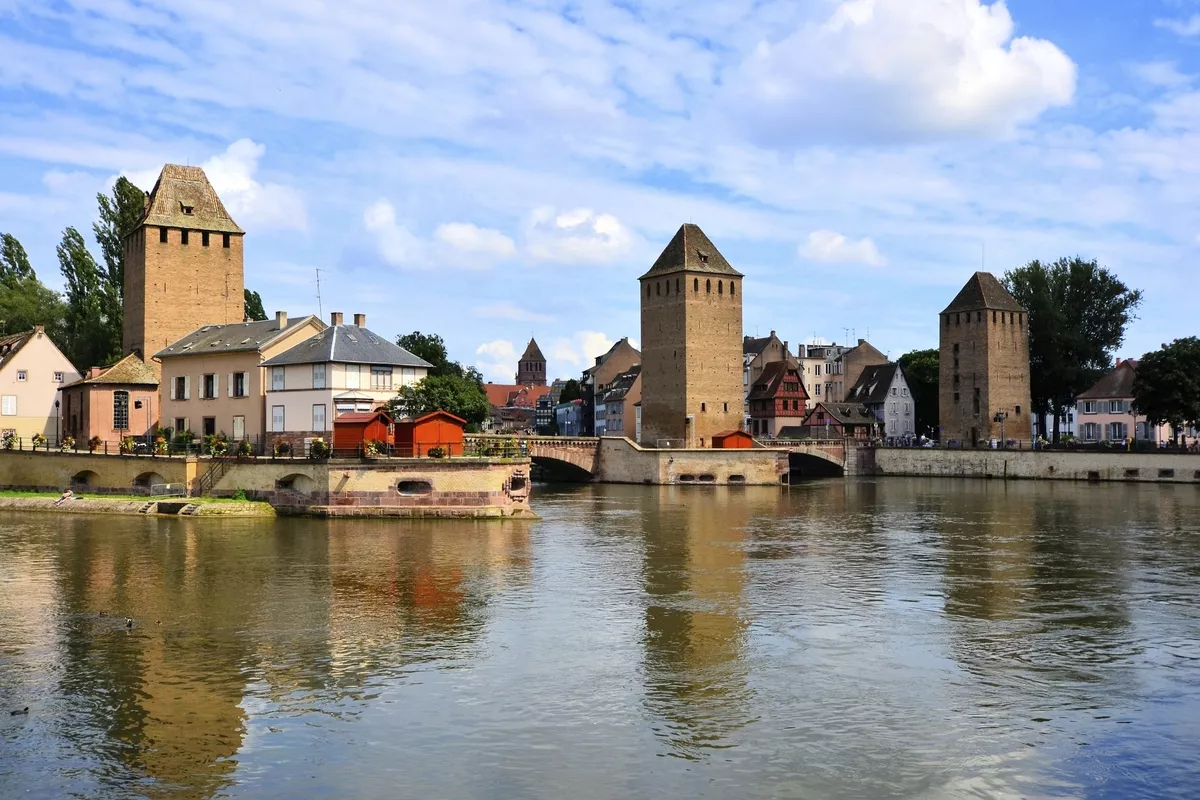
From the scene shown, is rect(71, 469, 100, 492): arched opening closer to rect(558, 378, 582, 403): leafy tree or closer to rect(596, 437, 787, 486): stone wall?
rect(596, 437, 787, 486): stone wall

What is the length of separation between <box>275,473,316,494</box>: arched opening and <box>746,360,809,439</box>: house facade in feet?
212

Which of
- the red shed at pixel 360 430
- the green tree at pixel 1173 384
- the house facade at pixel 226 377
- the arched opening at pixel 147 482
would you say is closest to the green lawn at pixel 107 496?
the arched opening at pixel 147 482

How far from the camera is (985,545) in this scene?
113 feet

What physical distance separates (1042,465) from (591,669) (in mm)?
64958

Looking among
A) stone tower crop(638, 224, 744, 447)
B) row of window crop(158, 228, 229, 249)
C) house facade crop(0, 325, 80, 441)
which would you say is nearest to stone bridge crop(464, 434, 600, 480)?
stone tower crop(638, 224, 744, 447)

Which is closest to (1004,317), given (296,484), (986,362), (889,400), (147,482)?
(986,362)

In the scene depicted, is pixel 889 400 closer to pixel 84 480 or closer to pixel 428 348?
pixel 428 348

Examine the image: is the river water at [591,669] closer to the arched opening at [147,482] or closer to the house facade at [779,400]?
the arched opening at [147,482]

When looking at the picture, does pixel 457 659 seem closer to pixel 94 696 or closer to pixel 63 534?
pixel 94 696

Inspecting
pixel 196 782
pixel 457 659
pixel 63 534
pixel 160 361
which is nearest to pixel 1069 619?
pixel 457 659

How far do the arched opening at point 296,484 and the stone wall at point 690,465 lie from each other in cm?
3182

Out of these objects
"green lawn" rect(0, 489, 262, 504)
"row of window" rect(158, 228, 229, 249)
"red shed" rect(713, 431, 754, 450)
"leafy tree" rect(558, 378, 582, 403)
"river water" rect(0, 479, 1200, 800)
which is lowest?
"river water" rect(0, 479, 1200, 800)

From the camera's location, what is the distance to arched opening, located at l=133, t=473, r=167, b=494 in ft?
149

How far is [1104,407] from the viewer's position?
294 feet
